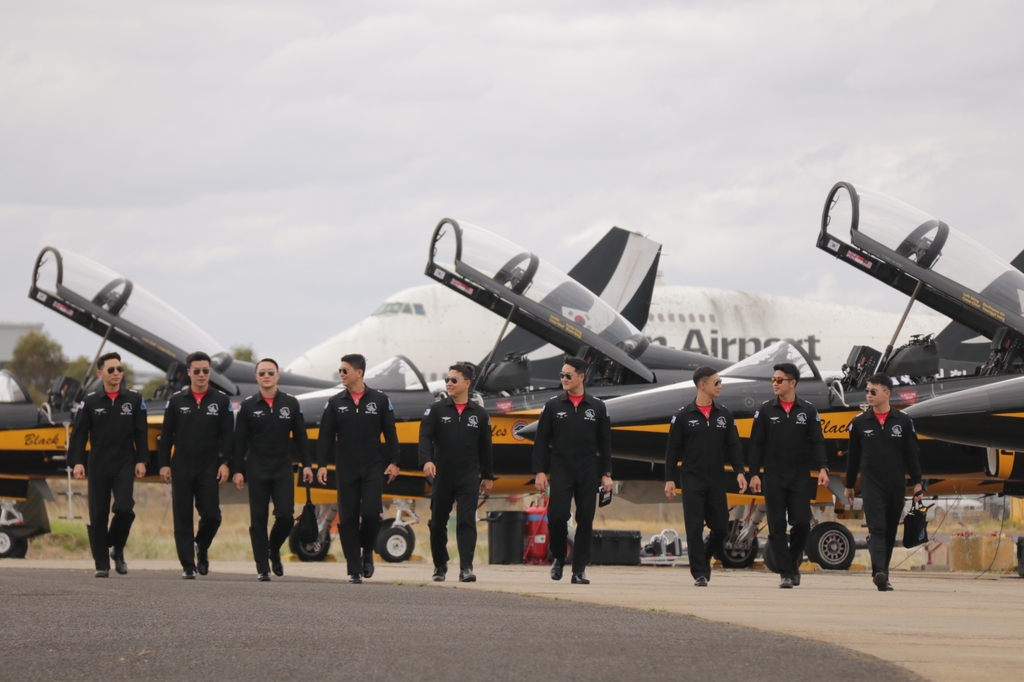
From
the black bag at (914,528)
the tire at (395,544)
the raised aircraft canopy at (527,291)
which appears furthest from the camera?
the raised aircraft canopy at (527,291)

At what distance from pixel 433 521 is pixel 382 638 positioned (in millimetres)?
4861

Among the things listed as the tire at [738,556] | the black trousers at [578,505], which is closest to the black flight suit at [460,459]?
the black trousers at [578,505]

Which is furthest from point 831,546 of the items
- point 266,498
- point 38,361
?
point 38,361

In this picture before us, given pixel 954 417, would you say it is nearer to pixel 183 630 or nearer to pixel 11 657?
pixel 183 630

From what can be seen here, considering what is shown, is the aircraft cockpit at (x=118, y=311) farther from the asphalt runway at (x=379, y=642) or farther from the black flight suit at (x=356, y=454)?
the asphalt runway at (x=379, y=642)

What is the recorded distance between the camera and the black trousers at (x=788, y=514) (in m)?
10.8

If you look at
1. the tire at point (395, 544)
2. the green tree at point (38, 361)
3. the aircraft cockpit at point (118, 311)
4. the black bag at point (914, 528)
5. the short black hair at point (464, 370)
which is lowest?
the tire at point (395, 544)

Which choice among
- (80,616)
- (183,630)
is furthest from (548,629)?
(80,616)

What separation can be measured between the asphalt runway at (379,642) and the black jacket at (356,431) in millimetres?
2063

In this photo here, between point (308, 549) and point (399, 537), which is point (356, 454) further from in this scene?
point (308, 549)

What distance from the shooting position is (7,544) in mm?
17391

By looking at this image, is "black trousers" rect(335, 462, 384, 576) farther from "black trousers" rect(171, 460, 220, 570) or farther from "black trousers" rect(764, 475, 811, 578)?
"black trousers" rect(764, 475, 811, 578)

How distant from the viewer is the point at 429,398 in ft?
56.0

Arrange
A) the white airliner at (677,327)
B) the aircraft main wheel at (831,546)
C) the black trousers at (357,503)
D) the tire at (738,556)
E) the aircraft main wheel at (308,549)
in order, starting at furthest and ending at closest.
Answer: the white airliner at (677,327) → the aircraft main wheel at (308,549) → the tire at (738,556) → the aircraft main wheel at (831,546) → the black trousers at (357,503)
